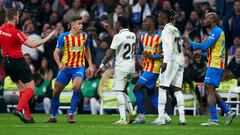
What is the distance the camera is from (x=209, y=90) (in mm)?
20281

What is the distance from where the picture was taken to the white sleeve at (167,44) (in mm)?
19703

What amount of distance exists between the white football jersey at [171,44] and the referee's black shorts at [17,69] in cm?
345

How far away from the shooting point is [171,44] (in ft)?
65.0

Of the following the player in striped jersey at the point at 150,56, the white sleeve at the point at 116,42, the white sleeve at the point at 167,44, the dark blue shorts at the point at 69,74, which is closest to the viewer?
the white sleeve at the point at 167,44

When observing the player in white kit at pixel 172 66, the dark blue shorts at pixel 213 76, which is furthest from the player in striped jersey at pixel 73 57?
the dark blue shorts at pixel 213 76

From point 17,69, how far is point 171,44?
3.79 meters

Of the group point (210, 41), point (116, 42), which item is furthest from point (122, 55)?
point (210, 41)

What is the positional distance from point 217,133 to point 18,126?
15.3 ft

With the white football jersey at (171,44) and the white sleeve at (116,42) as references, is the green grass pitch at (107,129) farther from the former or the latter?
the white sleeve at (116,42)

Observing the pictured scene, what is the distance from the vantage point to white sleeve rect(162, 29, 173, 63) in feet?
64.6

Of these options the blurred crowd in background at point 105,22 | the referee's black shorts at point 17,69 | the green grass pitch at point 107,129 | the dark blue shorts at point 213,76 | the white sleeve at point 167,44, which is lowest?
the green grass pitch at point 107,129

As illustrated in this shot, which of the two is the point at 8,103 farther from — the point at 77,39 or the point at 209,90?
the point at 209,90

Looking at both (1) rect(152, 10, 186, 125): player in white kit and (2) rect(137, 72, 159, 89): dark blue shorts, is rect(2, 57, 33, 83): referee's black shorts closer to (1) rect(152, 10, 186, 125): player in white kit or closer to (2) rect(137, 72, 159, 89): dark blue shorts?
(2) rect(137, 72, 159, 89): dark blue shorts

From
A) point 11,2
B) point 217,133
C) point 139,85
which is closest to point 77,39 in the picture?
point 139,85
